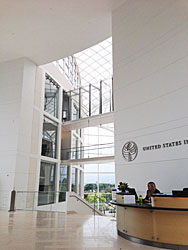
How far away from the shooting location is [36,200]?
13.0m

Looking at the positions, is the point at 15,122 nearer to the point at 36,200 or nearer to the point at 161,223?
the point at 36,200

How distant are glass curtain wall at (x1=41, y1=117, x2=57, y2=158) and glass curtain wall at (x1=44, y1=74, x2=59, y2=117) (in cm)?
87

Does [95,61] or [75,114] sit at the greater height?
[95,61]

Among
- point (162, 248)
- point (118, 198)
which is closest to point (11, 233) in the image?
point (118, 198)

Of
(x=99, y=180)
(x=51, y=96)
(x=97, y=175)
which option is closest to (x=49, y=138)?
(x=51, y=96)

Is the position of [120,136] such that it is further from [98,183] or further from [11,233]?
[98,183]

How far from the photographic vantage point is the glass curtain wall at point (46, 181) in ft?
43.6

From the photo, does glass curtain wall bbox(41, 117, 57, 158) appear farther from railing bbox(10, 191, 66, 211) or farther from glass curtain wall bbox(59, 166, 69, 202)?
railing bbox(10, 191, 66, 211)

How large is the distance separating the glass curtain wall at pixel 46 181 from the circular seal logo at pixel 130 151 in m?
6.26

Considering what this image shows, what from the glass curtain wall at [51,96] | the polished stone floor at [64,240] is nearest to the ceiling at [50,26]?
the glass curtain wall at [51,96]

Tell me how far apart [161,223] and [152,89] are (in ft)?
17.7

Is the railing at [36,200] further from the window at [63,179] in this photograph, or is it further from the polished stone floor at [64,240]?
the polished stone floor at [64,240]

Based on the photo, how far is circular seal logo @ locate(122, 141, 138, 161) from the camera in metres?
8.92

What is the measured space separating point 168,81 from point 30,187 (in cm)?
1067
